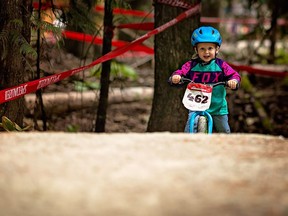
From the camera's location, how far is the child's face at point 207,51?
418 cm

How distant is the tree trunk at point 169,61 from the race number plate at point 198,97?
83 cm

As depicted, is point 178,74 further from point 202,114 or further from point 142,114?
point 142,114

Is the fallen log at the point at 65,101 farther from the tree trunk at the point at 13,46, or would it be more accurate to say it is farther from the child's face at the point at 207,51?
the child's face at the point at 207,51

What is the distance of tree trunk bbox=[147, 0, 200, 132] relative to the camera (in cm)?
495

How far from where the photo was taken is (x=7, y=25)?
13.8ft

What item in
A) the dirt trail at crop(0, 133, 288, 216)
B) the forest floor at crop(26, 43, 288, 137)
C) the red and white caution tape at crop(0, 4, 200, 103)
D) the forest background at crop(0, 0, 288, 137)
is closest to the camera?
the dirt trail at crop(0, 133, 288, 216)

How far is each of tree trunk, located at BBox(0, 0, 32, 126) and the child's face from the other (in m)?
1.46

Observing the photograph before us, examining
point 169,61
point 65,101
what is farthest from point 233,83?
point 65,101

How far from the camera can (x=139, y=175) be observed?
2.19m

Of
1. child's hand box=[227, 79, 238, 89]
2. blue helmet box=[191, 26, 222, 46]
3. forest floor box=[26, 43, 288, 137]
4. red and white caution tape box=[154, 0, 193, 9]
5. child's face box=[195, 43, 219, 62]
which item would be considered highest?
red and white caution tape box=[154, 0, 193, 9]

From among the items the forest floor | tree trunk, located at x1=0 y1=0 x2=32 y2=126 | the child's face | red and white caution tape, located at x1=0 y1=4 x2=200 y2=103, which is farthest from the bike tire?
the forest floor

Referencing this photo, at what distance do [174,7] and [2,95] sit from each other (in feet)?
6.35

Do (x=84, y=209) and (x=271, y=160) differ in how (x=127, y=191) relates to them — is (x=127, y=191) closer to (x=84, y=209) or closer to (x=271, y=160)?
(x=84, y=209)

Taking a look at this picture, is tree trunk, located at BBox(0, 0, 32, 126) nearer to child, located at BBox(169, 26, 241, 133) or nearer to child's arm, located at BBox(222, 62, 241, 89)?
child, located at BBox(169, 26, 241, 133)
